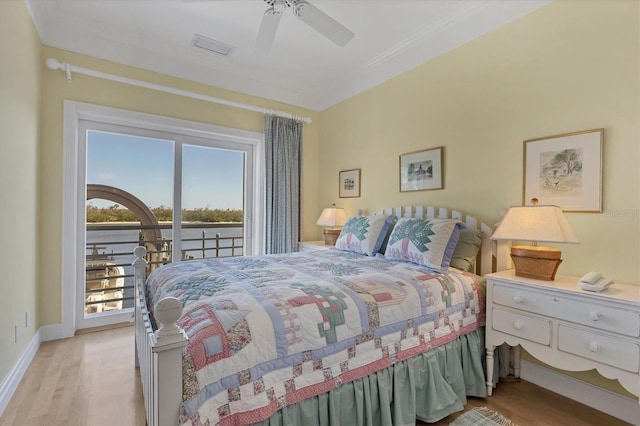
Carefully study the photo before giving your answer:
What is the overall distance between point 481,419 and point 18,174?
11.0 ft

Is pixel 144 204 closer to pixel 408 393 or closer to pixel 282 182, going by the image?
pixel 282 182

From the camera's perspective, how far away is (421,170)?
9.72ft

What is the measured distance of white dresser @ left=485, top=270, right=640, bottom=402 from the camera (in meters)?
1.45

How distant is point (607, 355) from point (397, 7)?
2685 millimetres

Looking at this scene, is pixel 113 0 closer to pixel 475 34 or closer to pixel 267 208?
pixel 267 208

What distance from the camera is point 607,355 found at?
1.50m

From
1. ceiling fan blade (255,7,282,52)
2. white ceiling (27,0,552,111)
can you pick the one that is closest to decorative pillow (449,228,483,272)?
white ceiling (27,0,552,111)

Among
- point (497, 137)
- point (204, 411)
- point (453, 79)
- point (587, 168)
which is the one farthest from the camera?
point (453, 79)

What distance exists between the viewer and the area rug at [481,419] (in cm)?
169

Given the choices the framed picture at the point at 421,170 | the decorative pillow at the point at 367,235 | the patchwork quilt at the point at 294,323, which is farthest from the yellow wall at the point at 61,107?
the framed picture at the point at 421,170

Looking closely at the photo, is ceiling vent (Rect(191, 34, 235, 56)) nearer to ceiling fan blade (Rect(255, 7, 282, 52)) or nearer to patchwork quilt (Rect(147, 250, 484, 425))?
ceiling fan blade (Rect(255, 7, 282, 52))

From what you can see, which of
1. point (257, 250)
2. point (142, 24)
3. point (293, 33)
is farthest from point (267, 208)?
point (142, 24)

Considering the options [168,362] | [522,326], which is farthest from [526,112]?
[168,362]

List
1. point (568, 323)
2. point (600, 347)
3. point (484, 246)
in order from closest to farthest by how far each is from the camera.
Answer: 1. point (600, 347)
2. point (568, 323)
3. point (484, 246)
